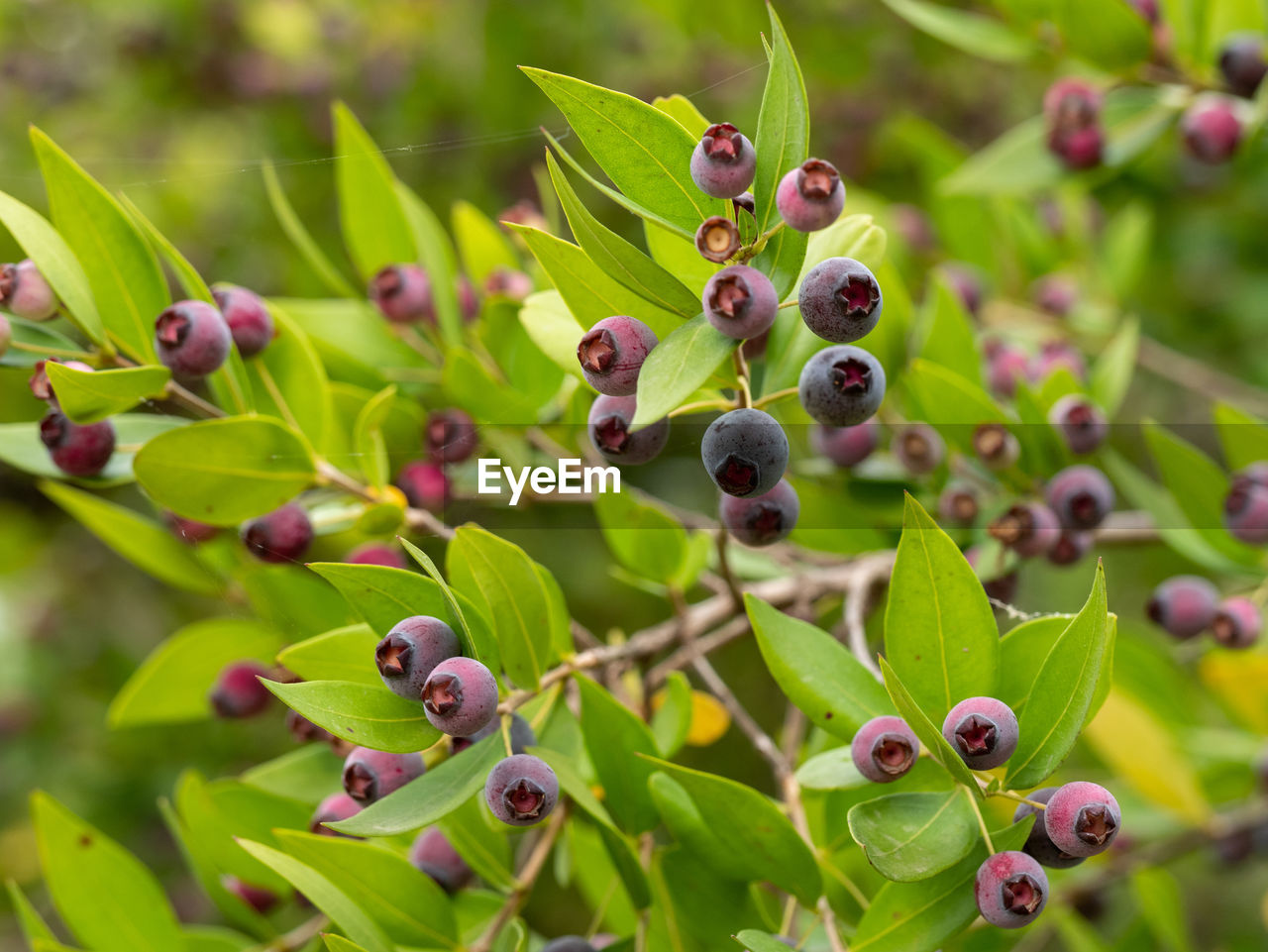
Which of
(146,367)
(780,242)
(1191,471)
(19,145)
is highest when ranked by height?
(780,242)

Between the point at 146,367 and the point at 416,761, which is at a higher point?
the point at 146,367

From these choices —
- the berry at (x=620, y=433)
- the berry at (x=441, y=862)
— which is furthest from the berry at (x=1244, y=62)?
the berry at (x=441, y=862)

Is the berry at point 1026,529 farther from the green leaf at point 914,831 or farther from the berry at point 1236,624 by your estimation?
the green leaf at point 914,831

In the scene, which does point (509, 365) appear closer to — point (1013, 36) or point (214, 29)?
point (1013, 36)

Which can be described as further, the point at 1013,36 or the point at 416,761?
the point at 1013,36

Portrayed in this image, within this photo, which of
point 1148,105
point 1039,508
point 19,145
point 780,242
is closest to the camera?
point 780,242

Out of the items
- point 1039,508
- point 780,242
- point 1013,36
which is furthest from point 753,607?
point 1013,36

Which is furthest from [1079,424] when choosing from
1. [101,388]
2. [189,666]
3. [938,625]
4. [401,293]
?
[189,666]
